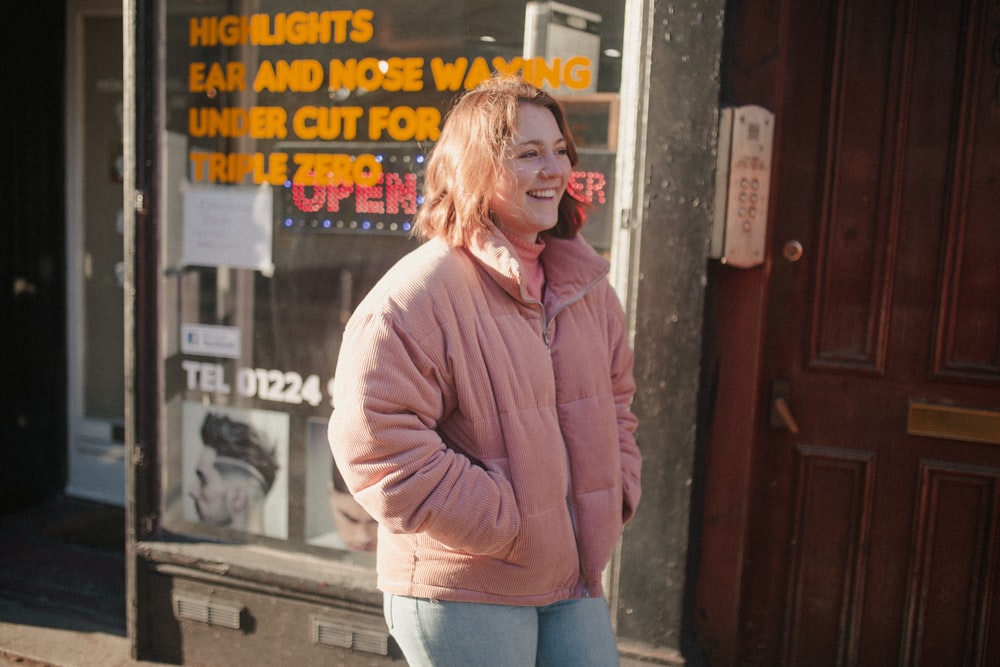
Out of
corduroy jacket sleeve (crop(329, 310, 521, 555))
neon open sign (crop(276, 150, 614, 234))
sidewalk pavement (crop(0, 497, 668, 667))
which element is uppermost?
neon open sign (crop(276, 150, 614, 234))

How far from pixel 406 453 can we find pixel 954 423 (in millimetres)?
2043

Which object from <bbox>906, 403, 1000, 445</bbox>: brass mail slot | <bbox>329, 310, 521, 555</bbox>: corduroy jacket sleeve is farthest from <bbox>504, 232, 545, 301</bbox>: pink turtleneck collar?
<bbox>906, 403, 1000, 445</bbox>: brass mail slot

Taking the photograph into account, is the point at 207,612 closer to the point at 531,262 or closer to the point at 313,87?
the point at 313,87

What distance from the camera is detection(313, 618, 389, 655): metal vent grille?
3.14 meters

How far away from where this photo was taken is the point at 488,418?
1.73m

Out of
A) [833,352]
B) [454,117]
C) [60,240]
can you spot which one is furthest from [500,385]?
[60,240]

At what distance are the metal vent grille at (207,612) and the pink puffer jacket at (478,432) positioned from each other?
176 centimetres

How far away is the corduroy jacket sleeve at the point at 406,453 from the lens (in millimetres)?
1640

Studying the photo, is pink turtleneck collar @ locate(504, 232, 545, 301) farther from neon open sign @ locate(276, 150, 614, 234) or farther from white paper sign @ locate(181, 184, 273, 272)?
white paper sign @ locate(181, 184, 273, 272)

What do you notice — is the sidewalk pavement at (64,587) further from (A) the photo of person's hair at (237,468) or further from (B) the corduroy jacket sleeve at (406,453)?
(B) the corduroy jacket sleeve at (406,453)

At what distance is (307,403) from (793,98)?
212cm

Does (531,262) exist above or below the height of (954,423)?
above

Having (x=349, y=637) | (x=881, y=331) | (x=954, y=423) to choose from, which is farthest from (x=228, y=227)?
(x=954, y=423)

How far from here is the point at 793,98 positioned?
9.48 ft
